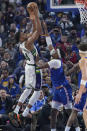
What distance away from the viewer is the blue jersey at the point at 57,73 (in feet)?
40.7

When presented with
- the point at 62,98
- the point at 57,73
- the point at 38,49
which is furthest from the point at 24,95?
the point at 38,49

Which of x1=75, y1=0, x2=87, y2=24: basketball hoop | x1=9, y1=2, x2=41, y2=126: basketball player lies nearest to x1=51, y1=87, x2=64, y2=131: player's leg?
x1=9, y1=2, x2=41, y2=126: basketball player

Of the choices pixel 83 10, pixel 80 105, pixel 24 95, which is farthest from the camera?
pixel 83 10

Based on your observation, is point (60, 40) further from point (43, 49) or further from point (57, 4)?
point (57, 4)

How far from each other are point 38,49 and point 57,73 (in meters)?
4.28

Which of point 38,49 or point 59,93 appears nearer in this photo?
point 59,93

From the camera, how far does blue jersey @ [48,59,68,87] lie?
489 inches

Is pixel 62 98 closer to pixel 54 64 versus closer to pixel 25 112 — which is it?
pixel 54 64

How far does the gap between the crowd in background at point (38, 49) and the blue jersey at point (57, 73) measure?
30.7 inches

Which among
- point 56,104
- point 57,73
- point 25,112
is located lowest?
point 25,112

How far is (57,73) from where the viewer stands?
12.6m

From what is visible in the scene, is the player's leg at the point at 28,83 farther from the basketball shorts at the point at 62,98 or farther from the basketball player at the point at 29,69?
the basketball shorts at the point at 62,98

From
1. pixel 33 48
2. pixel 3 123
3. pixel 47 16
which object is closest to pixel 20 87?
pixel 3 123

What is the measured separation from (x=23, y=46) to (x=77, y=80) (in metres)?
3.51
